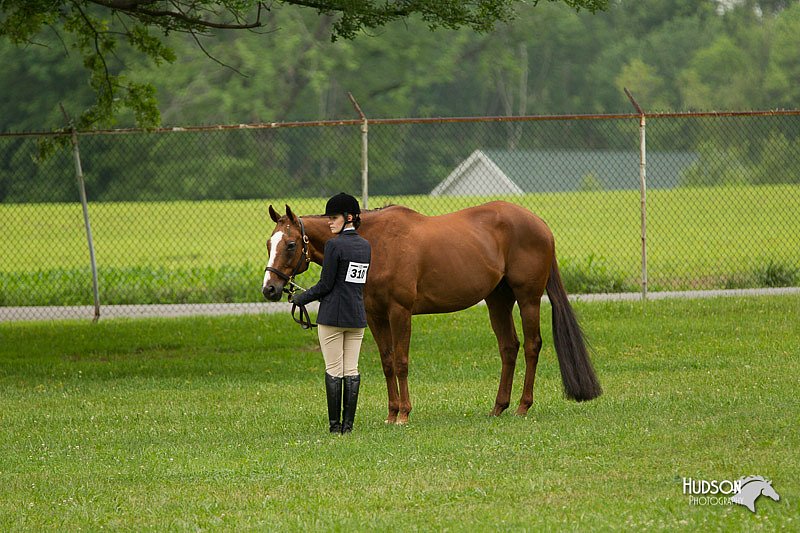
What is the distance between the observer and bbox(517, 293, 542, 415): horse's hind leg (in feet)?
31.8

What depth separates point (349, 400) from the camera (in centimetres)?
898

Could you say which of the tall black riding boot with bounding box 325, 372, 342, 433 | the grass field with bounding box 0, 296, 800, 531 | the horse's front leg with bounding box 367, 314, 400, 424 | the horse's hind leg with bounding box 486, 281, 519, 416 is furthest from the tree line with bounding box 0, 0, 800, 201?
the tall black riding boot with bounding box 325, 372, 342, 433

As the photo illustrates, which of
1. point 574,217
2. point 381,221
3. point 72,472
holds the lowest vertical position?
point 574,217

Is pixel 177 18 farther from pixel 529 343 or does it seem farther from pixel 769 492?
pixel 769 492

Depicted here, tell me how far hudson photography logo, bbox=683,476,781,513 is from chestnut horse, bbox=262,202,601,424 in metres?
2.95

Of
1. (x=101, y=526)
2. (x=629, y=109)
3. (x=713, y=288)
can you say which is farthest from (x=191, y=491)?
(x=629, y=109)

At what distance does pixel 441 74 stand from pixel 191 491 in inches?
1877

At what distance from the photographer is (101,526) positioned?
20.9 ft

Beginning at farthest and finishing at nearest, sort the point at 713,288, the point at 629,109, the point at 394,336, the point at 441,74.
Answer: the point at 629,109
the point at 441,74
the point at 713,288
the point at 394,336

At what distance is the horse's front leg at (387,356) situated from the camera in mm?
9289

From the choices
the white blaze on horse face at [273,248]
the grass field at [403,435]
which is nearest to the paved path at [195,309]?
the grass field at [403,435]

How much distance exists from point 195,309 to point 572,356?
10103mm

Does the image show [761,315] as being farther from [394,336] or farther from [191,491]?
[191,491]

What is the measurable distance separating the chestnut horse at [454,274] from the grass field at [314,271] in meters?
9.30
